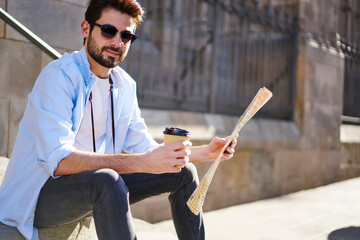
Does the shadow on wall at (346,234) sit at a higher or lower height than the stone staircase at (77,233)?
lower

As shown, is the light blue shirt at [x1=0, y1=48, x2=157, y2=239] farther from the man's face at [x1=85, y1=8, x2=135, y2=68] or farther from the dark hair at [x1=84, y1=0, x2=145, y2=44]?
the dark hair at [x1=84, y1=0, x2=145, y2=44]

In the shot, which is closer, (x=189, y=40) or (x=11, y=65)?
(x=11, y=65)

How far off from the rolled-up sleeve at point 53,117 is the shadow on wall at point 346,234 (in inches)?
106

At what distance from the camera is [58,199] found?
2.06 metres

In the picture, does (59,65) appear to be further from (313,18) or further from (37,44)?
(313,18)

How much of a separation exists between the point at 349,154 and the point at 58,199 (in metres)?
7.06

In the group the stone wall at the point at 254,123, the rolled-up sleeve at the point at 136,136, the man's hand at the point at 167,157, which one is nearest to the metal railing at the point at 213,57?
the stone wall at the point at 254,123

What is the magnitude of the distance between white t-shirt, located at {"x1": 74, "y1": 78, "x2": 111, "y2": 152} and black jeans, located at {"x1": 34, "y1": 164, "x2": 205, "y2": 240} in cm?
24

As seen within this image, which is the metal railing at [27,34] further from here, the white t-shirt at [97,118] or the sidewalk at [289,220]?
the sidewalk at [289,220]

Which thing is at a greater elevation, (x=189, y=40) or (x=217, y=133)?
(x=189, y=40)

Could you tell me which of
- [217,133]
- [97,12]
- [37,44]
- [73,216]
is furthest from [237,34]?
[73,216]

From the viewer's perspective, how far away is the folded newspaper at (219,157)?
2186 mm

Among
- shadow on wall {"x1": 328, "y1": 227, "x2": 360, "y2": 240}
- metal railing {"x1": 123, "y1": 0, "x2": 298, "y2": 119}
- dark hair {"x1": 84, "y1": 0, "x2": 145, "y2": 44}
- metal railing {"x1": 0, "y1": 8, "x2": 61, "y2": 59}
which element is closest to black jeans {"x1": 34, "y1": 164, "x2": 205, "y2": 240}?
dark hair {"x1": 84, "y1": 0, "x2": 145, "y2": 44}

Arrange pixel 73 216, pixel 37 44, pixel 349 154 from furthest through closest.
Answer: pixel 349 154 → pixel 37 44 → pixel 73 216
